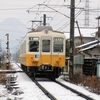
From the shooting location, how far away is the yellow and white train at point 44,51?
803 inches

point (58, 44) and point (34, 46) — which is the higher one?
point (58, 44)

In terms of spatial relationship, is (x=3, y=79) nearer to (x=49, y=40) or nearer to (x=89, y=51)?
(x=49, y=40)

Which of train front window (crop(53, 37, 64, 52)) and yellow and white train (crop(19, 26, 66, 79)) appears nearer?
yellow and white train (crop(19, 26, 66, 79))

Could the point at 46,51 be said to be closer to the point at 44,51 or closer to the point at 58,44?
the point at 44,51

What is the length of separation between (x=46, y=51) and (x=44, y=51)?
5.1 inches

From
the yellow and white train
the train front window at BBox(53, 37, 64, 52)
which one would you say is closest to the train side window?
the yellow and white train

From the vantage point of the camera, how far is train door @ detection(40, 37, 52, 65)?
20.4m

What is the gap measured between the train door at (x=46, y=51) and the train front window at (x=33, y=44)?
1.03 ft

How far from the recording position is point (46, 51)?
2055cm

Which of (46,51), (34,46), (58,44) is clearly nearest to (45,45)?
(46,51)

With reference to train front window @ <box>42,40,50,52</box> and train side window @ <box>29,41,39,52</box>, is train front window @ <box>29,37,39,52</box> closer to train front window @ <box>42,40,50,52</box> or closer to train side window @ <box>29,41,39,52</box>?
train side window @ <box>29,41,39,52</box>

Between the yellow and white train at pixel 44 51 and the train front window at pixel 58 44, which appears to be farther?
the train front window at pixel 58 44

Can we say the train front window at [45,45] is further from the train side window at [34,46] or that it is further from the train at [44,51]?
the train side window at [34,46]

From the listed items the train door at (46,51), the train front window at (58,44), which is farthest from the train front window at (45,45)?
the train front window at (58,44)
